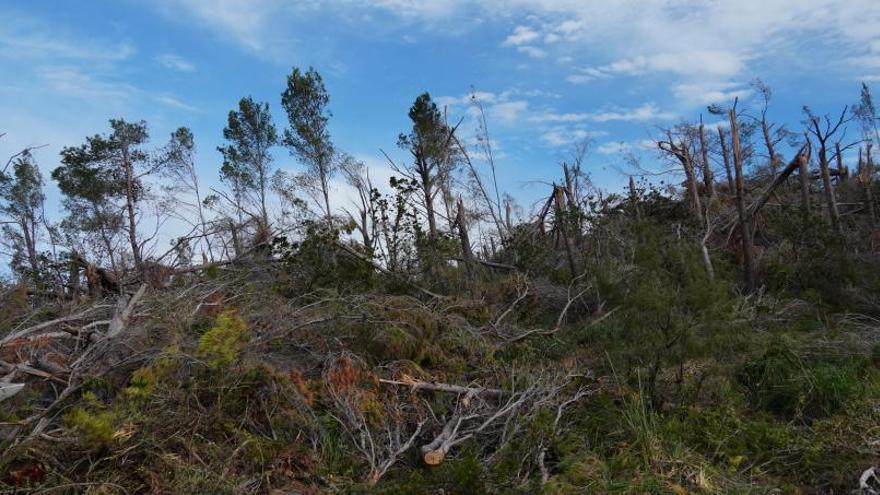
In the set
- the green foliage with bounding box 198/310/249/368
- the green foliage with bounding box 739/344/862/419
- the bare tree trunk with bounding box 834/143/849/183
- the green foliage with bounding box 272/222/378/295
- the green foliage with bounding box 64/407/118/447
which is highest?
the bare tree trunk with bounding box 834/143/849/183

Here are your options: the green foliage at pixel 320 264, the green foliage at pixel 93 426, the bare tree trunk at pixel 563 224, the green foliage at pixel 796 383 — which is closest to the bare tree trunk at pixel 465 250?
the bare tree trunk at pixel 563 224

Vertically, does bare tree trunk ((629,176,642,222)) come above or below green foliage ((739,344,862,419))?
above

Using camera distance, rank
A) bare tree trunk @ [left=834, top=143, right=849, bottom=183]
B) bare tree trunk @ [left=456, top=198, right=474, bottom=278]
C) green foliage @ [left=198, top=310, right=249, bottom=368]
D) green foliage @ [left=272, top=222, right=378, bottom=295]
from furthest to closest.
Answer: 1. bare tree trunk @ [left=834, top=143, right=849, bottom=183]
2. bare tree trunk @ [left=456, top=198, right=474, bottom=278]
3. green foliage @ [left=272, top=222, right=378, bottom=295]
4. green foliage @ [left=198, top=310, right=249, bottom=368]

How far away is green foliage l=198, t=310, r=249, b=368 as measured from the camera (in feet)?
14.1

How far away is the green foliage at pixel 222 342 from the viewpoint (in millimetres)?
4309

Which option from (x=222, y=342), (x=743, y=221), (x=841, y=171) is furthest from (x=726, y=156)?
(x=222, y=342)

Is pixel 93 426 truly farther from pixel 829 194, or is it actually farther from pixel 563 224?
pixel 829 194

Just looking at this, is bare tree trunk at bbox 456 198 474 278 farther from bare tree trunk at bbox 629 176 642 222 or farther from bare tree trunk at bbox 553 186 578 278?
bare tree trunk at bbox 629 176 642 222

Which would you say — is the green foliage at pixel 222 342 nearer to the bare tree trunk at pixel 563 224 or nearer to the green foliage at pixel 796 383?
the green foliage at pixel 796 383

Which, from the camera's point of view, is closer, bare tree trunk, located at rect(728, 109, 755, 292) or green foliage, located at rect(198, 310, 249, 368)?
green foliage, located at rect(198, 310, 249, 368)

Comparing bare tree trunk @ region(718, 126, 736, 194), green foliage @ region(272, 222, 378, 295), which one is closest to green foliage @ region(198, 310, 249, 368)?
green foliage @ region(272, 222, 378, 295)

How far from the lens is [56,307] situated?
658 cm

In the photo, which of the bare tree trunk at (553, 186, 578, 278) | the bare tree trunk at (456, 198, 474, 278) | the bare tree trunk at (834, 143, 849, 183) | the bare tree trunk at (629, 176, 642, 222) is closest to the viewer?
the bare tree trunk at (553, 186, 578, 278)

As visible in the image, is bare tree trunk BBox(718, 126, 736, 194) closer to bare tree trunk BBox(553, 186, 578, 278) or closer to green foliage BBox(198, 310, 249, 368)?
bare tree trunk BBox(553, 186, 578, 278)
